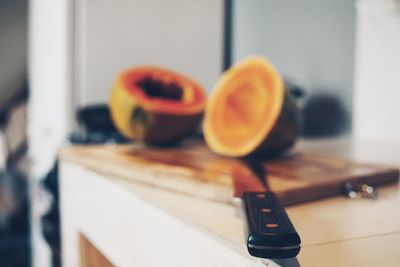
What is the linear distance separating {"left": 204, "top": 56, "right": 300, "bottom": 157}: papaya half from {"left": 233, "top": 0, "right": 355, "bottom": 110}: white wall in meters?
0.35

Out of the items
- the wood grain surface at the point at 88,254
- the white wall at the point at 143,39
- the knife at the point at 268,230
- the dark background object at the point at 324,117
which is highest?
the white wall at the point at 143,39

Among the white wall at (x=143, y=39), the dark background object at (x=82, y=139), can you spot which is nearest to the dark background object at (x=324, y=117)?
the white wall at (x=143, y=39)

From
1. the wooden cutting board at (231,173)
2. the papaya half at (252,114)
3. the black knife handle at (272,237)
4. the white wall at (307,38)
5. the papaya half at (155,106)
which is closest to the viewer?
the black knife handle at (272,237)

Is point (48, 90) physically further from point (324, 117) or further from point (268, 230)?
point (268, 230)

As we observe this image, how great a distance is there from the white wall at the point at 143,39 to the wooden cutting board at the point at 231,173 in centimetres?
44

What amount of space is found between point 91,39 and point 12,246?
5.68 ft

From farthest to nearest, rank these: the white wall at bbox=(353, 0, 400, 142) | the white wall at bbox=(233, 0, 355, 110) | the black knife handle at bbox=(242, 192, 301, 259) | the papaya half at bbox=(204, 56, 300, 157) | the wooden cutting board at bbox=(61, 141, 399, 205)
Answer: the white wall at bbox=(233, 0, 355, 110) < the white wall at bbox=(353, 0, 400, 142) < the papaya half at bbox=(204, 56, 300, 157) < the wooden cutting board at bbox=(61, 141, 399, 205) < the black knife handle at bbox=(242, 192, 301, 259)

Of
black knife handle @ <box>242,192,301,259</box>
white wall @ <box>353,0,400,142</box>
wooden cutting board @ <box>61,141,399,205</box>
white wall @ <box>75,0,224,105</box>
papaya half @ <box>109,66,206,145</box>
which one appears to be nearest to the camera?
black knife handle @ <box>242,192,301,259</box>

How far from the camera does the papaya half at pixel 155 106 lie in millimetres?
712

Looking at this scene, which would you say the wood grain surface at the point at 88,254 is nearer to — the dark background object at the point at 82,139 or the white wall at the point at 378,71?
the dark background object at the point at 82,139

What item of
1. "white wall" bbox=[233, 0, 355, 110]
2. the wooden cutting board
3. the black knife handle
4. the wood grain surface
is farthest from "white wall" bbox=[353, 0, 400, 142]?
the black knife handle

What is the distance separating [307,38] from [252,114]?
0.44m

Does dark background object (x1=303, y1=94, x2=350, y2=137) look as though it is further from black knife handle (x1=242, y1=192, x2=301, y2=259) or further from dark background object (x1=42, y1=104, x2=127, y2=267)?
black knife handle (x1=242, y1=192, x2=301, y2=259)

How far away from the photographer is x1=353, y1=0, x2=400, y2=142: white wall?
33.4 inches
